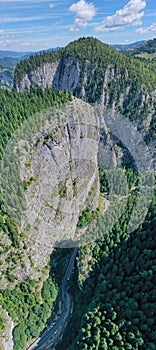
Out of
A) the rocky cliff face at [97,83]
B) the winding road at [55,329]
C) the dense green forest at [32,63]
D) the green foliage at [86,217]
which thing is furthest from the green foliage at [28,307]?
the dense green forest at [32,63]

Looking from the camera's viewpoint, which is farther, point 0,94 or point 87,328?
point 0,94

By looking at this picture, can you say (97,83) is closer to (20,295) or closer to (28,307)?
(20,295)

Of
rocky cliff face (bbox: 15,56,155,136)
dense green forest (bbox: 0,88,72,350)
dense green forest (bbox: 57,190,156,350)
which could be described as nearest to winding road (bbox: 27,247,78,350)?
dense green forest (bbox: 0,88,72,350)

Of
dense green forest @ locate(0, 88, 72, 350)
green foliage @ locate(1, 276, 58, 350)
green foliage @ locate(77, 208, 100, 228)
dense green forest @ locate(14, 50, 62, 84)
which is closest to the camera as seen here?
green foliage @ locate(1, 276, 58, 350)

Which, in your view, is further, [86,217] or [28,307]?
[86,217]

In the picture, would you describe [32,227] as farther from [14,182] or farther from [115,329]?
[115,329]

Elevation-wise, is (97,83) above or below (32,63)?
below

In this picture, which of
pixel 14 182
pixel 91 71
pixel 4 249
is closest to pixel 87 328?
pixel 4 249

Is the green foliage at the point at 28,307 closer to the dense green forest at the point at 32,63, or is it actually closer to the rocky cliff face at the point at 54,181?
the rocky cliff face at the point at 54,181

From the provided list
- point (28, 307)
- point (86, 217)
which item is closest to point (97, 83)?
point (86, 217)

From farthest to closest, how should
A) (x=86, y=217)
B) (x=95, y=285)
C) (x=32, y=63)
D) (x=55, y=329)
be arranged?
(x=32, y=63)
(x=86, y=217)
(x=55, y=329)
(x=95, y=285)

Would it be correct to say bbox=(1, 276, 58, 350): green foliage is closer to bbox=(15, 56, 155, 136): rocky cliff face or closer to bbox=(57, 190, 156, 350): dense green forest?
bbox=(57, 190, 156, 350): dense green forest
